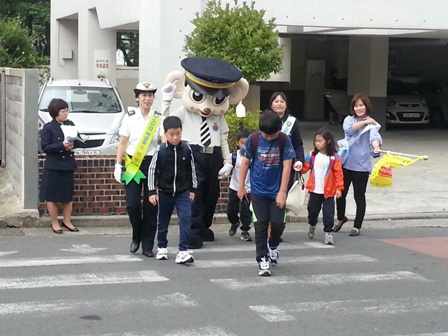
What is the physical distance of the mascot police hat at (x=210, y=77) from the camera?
8.83 meters

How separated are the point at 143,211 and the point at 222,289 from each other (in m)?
1.69

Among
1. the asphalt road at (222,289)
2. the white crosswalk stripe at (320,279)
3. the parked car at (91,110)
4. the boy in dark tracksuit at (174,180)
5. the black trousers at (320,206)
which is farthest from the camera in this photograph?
the parked car at (91,110)

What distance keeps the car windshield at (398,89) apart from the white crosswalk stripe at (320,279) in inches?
713

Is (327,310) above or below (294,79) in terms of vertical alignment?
below

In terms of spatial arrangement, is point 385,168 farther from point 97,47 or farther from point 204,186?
point 97,47

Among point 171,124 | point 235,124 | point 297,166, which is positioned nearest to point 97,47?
point 235,124

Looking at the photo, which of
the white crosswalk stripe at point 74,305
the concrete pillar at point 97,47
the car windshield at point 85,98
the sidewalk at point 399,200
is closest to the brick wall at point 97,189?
the sidewalk at point 399,200

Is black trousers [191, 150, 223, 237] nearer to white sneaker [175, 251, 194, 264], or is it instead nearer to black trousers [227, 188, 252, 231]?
black trousers [227, 188, 252, 231]

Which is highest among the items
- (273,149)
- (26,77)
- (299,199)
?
(26,77)

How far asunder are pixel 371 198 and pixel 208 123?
15.6 feet

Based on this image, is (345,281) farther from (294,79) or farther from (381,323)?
(294,79)

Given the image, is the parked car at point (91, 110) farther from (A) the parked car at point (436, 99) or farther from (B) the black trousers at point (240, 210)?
(A) the parked car at point (436, 99)

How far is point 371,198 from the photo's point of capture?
508 inches

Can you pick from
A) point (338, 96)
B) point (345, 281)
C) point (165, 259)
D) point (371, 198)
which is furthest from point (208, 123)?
point (338, 96)
